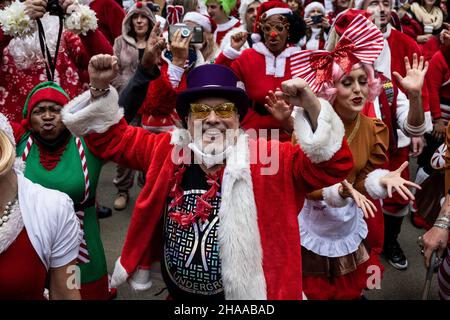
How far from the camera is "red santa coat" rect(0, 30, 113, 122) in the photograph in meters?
3.42

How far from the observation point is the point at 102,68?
6.99ft

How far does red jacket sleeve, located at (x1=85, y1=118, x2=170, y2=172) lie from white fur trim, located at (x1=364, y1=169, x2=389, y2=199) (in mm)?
1013

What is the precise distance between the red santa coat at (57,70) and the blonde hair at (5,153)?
5.43 ft

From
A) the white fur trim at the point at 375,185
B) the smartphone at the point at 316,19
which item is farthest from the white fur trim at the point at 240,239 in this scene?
the smartphone at the point at 316,19

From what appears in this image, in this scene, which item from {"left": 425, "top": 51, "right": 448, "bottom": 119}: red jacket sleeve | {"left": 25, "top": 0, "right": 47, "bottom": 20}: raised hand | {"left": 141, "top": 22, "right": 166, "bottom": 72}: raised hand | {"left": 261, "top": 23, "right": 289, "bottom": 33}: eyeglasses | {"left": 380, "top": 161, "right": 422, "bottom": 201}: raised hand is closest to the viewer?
{"left": 380, "top": 161, "right": 422, "bottom": 201}: raised hand

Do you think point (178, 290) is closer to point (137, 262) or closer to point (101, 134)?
point (137, 262)

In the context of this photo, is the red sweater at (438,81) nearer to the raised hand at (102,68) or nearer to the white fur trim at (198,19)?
the white fur trim at (198,19)

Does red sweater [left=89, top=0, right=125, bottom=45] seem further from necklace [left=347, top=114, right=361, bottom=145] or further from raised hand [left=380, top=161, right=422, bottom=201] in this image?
raised hand [left=380, top=161, right=422, bottom=201]

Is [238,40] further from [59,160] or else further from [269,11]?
[59,160]

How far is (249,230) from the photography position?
201 centimetres

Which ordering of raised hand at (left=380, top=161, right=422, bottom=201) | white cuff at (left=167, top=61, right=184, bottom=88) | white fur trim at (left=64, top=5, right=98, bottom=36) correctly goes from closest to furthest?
1. raised hand at (left=380, top=161, right=422, bottom=201)
2. white fur trim at (left=64, top=5, right=98, bottom=36)
3. white cuff at (left=167, top=61, right=184, bottom=88)

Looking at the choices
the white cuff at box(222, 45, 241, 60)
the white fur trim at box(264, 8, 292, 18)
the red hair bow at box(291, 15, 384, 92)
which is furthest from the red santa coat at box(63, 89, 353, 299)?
the white fur trim at box(264, 8, 292, 18)
